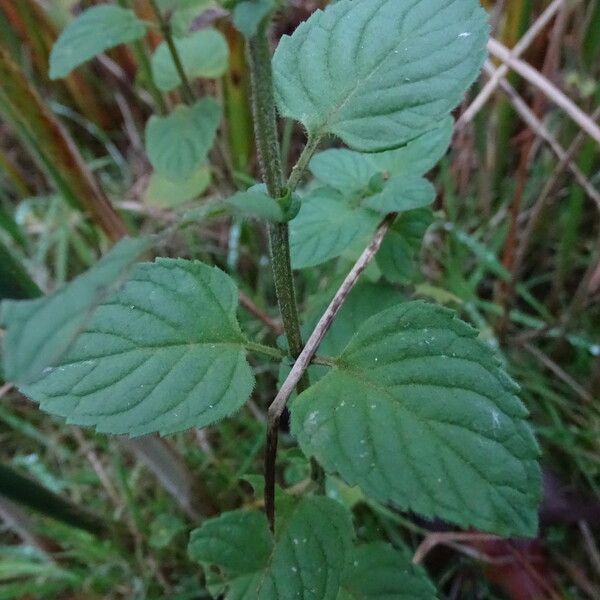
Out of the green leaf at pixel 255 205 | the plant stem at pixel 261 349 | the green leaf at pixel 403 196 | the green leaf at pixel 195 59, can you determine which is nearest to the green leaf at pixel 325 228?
the green leaf at pixel 403 196

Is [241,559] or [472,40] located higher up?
[472,40]

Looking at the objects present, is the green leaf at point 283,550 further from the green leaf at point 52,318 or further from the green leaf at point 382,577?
the green leaf at point 52,318

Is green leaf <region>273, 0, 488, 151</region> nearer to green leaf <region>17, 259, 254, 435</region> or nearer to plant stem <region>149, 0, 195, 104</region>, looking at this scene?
green leaf <region>17, 259, 254, 435</region>

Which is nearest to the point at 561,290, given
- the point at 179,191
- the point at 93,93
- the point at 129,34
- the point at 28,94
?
the point at 179,191

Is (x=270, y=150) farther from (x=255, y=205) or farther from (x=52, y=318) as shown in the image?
(x=52, y=318)

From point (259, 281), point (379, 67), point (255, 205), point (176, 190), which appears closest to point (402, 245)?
point (379, 67)

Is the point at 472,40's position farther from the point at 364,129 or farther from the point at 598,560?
the point at 598,560
